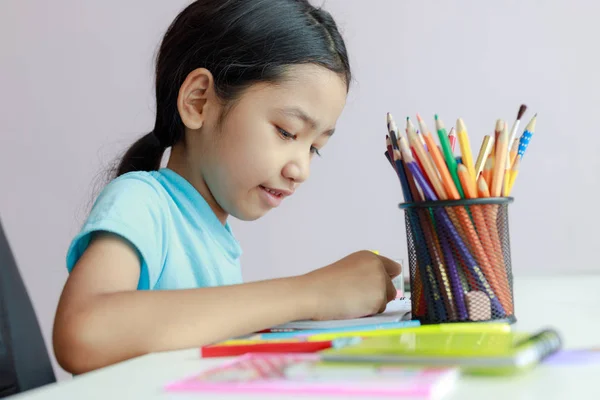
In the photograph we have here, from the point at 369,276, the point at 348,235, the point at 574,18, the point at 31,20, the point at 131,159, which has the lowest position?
the point at 348,235

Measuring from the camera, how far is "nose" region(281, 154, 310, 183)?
2.84ft

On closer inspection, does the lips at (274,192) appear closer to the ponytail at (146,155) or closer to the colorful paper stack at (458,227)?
the ponytail at (146,155)

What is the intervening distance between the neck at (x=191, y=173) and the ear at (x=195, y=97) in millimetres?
44

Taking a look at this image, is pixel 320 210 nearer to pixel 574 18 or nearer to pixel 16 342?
pixel 574 18

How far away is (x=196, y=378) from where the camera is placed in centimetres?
39

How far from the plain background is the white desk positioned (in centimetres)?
122

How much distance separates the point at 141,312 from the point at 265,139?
1.10 feet

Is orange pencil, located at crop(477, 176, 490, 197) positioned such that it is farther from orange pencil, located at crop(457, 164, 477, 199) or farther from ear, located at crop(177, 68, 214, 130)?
ear, located at crop(177, 68, 214, 130)

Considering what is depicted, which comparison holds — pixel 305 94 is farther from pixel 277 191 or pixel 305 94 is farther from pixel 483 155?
pixel 483 155

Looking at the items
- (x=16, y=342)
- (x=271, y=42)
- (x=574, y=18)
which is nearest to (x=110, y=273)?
(x=16, y=342)

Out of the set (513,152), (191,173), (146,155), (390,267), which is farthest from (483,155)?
(146,155)

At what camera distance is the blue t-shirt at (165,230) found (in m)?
0.67

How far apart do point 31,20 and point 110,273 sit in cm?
167

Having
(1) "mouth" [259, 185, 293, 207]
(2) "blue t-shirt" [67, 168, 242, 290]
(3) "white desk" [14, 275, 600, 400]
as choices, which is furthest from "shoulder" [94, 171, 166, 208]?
(3) "white desk" [14, 275, 600, 400]
